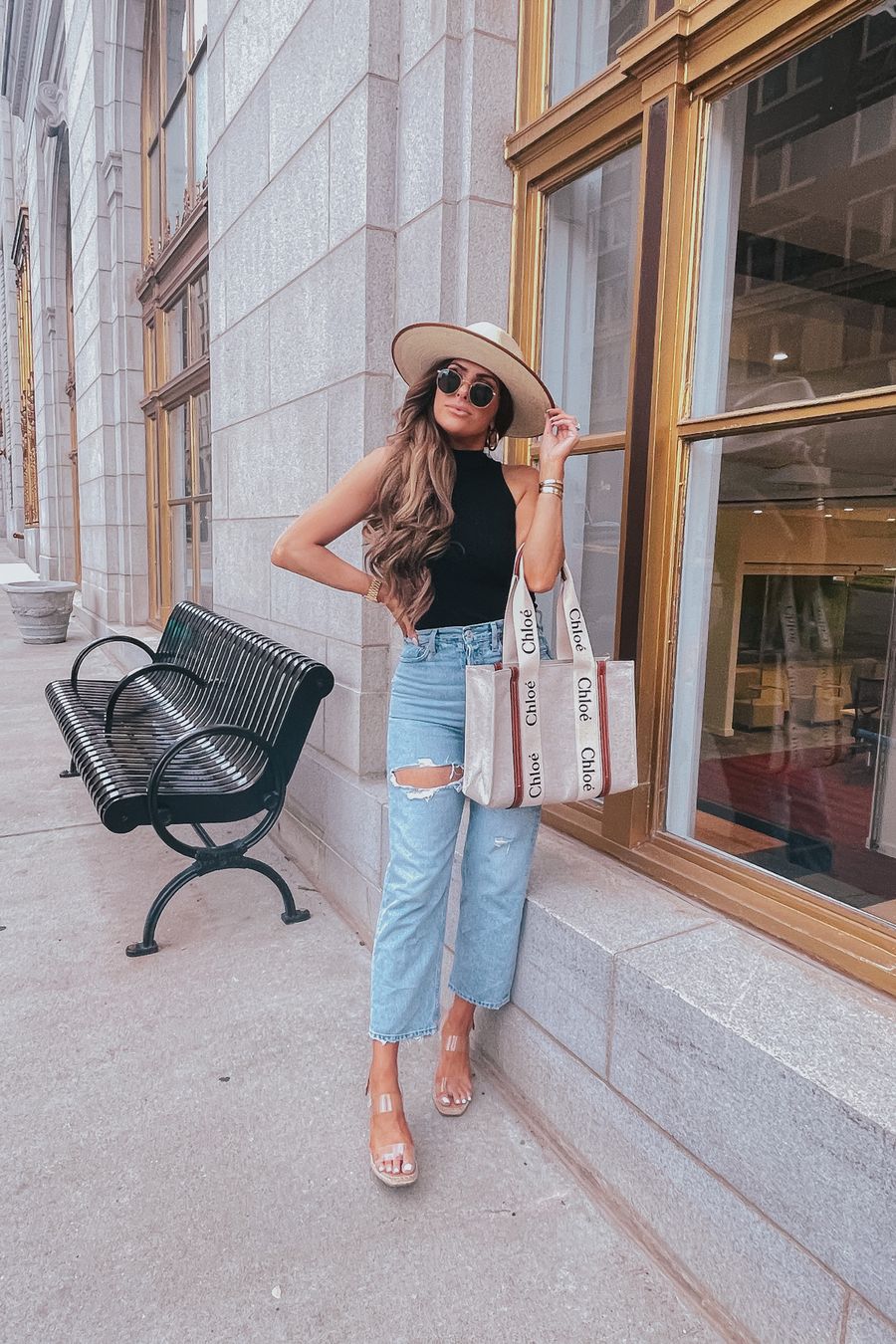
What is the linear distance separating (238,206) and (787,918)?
4699mm

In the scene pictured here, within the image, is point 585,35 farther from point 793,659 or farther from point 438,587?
point 793,659

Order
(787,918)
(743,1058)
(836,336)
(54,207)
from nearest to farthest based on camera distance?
(743,1058) < (787,918) < (836,336) < (54,207)

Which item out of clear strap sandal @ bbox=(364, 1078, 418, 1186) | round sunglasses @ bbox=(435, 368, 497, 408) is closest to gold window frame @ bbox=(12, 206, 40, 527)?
round sunglasses @ bbox=(435, 368, 497, 408)

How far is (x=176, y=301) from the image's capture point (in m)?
7.89

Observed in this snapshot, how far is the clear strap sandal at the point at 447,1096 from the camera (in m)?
2.40

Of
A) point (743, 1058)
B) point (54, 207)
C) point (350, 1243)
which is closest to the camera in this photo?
point (743, 1058)

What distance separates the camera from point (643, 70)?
249 cm

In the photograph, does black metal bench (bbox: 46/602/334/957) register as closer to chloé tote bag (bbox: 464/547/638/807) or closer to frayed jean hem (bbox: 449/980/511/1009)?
frayed jean hem (bbox: 449/980/511/1009)

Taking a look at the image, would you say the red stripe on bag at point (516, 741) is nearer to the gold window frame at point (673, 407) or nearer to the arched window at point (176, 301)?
the gold window frame at point (673, 407)

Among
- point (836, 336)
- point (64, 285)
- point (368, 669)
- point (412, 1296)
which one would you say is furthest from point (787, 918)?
point (64, 285)

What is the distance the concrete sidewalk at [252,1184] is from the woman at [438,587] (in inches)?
6.6

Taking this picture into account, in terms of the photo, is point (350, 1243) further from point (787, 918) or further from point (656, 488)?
point (656, 488)

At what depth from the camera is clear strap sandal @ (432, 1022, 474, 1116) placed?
240cm

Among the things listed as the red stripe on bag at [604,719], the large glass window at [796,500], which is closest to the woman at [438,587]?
the red stripe on bag at [604,719]
